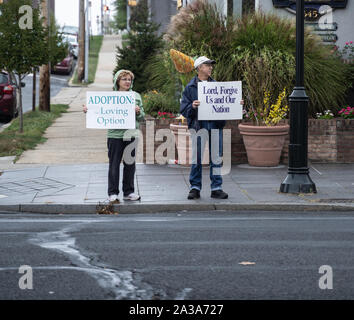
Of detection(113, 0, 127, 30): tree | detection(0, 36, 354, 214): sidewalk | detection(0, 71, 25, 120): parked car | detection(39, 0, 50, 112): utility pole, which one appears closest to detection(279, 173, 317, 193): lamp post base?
detection(0, 36, 354, 214): sidewalk

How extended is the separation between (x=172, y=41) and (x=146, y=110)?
5.31 ft

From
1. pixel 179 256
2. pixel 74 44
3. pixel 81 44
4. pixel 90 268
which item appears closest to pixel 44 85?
pixel 179 256

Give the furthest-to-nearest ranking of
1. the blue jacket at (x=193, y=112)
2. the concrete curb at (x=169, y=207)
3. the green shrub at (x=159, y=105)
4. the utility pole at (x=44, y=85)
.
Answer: the utility pole at (x=44, y=85)
the green shrub at (x=159, y=105)
the blue jacket at (x=193, y=112)
the concrete curb at (x=169, y=207)

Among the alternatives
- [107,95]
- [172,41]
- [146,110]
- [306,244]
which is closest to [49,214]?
[107,95]

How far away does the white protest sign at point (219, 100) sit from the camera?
11.0 metres

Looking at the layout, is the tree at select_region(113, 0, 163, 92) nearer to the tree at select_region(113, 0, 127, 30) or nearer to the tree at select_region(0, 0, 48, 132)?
the tree at select_region(0, 0, 48, 132)

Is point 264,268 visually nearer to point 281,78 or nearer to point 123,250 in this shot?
point 123,250

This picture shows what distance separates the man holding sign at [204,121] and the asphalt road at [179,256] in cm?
90

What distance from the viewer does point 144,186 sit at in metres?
12.0

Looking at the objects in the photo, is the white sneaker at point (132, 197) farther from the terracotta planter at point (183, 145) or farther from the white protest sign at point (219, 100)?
the terracotta planter at point (183, 145)

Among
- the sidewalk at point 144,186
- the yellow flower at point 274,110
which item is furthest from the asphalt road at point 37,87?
the yellow flower at point 274,110

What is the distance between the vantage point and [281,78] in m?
15.1

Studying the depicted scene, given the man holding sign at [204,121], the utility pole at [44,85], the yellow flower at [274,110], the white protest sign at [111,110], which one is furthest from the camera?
the utility pole at [44,85]

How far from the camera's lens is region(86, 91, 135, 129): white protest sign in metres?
10.6
